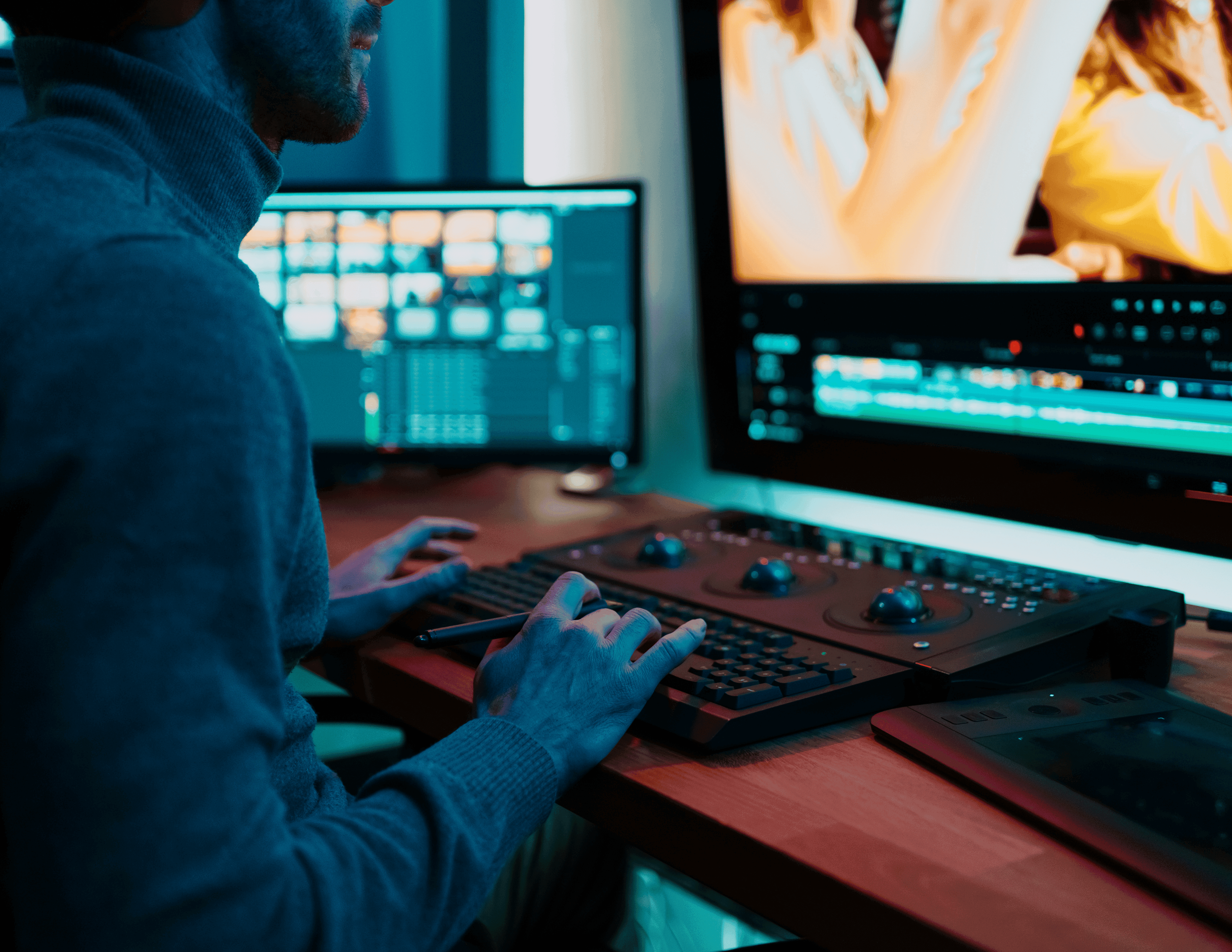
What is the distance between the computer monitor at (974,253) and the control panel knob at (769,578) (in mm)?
373

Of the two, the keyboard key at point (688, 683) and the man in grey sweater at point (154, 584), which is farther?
the keyboard key at point (688, 683)

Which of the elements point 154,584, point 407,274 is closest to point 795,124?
point 407,274

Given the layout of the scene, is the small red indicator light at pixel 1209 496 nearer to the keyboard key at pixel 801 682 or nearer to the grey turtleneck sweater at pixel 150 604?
the keyboard key at pixel 801 682

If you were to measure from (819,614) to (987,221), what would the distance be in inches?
21.4

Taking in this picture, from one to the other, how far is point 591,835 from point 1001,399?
0.84 meters

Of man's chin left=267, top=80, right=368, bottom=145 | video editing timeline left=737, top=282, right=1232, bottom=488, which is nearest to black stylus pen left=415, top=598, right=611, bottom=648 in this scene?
man's chin left=267, top=80, right=368, bottom=145

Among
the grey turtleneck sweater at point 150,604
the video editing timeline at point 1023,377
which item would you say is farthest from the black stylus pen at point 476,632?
the video editing timeline at point 1023,377

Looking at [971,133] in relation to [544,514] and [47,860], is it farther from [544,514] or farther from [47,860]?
[47,860]

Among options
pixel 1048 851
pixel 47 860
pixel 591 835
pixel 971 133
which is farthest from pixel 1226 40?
pixel 591 835

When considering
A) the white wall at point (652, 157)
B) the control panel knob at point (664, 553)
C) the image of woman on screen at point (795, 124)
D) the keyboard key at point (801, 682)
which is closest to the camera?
the keyboard key at point (801, 682)

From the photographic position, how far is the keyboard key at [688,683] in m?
0.69

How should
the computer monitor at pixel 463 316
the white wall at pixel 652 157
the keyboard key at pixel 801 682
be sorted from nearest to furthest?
1. the keyboard key at pixel 801 682
2. the computer monitor at pixel 463 316
3. the white wall at pixel 652 157

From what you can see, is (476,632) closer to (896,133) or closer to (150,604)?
(150,604)

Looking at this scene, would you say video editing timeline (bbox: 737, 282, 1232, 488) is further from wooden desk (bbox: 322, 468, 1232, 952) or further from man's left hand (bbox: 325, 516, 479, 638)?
man's left hand (bbox: 325, 516, 479, 638)
